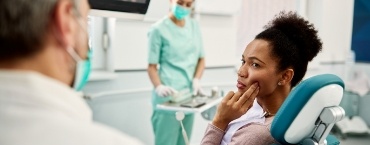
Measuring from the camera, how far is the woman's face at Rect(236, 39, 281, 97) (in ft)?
4.36

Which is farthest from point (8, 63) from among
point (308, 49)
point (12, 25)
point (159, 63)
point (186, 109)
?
point (159, 63)

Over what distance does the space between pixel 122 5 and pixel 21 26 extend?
4.83ft

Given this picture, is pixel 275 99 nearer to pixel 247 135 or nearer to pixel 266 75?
pixel 266 75

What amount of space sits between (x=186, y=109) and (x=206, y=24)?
4.66 ft

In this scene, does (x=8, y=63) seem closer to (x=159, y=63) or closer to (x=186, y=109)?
(x=186, y=109)

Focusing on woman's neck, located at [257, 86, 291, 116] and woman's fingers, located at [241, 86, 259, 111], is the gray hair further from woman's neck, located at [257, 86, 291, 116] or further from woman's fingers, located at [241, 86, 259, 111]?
woman's neck, located at [257, 86, 291, 116]

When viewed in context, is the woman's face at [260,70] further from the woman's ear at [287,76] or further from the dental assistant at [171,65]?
the dental assistant at [171,65]

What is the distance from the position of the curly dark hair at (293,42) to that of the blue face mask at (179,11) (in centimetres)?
109

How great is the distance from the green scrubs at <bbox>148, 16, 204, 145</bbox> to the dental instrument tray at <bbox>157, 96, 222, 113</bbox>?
0.24 meters

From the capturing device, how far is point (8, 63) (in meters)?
0.53

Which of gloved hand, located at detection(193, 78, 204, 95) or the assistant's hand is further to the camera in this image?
gloved hand, located at detection(193, 78, 204, 95)

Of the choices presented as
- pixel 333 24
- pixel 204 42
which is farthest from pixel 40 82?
pixel 333 24

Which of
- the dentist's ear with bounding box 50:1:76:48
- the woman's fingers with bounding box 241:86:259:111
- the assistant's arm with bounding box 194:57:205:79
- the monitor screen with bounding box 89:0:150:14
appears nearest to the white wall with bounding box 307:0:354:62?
the assistant's arm with bounding box 194:57:205:79

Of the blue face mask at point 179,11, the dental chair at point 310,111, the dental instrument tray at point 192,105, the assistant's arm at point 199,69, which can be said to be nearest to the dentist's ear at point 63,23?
the dental chair at point 310,111
